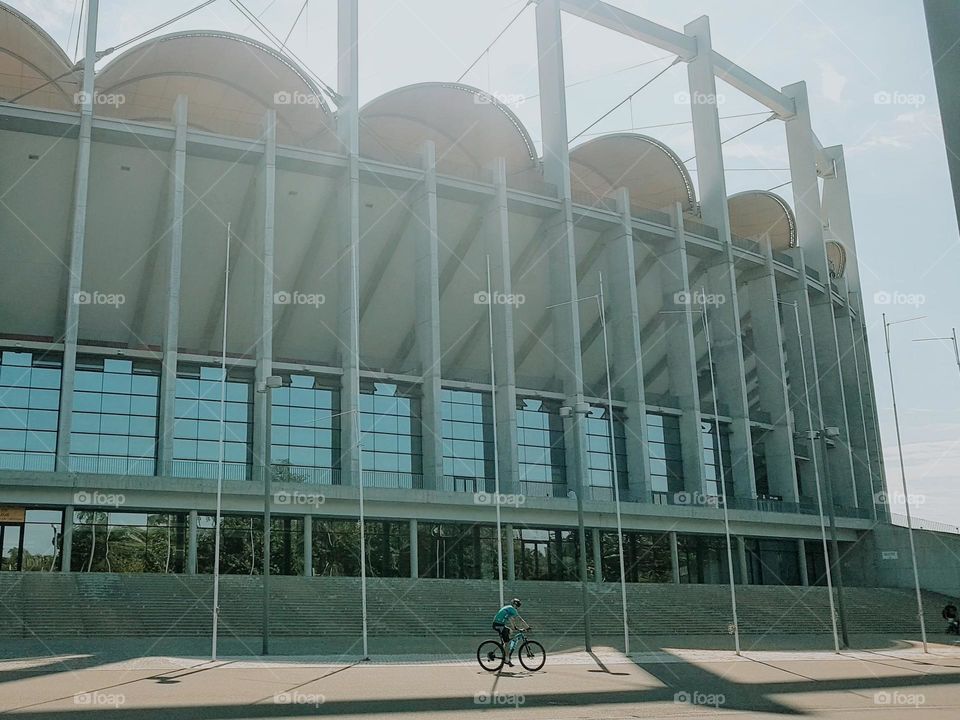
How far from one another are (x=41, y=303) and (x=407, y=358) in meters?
15.9

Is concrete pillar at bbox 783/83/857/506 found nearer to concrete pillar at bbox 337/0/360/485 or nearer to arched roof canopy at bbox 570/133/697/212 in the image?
arched roof canopy at bbox 570/133/697/212

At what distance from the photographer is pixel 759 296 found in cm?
4897

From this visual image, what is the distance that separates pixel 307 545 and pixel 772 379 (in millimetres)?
26841

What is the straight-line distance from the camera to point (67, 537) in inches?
1113

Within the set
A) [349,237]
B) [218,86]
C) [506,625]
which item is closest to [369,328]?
[349,237]

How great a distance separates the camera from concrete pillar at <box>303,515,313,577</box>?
31531 mm

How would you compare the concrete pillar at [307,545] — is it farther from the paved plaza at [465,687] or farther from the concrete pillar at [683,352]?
the concrete pillar at [683,352]

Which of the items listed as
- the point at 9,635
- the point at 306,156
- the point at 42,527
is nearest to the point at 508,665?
the point at 9,635

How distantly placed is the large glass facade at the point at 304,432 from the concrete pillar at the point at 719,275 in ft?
62.9

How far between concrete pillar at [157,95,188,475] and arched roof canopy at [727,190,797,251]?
31467mm

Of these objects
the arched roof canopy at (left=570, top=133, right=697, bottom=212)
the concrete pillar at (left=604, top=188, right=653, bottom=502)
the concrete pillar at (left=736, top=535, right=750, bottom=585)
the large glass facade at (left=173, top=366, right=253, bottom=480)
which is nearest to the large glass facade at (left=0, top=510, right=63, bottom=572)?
the large glass facade at (left=173, top=366, right=253, bottom=480)

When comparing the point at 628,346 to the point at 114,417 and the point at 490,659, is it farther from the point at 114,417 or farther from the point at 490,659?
the point at 490,659

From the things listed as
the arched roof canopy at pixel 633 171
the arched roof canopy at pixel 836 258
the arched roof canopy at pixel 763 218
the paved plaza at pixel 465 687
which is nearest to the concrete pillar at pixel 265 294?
the paved plaza at pixel 465 687

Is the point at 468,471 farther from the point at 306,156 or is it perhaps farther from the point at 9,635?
the point at 9,635
